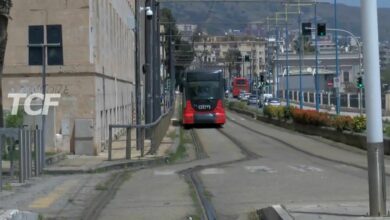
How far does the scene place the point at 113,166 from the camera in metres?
21.9

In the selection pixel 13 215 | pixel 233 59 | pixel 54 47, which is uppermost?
pixel 233 59

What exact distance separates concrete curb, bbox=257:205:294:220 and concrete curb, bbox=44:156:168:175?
33.9ft

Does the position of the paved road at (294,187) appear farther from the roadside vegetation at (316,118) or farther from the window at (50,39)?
the window at (50,39)

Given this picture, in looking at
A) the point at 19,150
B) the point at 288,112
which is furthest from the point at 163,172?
the point at 288,112

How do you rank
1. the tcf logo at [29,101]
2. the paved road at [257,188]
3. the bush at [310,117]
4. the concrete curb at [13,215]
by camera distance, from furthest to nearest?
the bush at [310,117]
the tcf logo at [29,101]
the paved road at [257,188]
the concrete curb at [13,215]

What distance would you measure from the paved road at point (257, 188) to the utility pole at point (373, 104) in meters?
0.53

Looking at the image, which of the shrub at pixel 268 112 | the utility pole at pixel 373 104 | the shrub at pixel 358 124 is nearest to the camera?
the utility pole at pixel 373 104

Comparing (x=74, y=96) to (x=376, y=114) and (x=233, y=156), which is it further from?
(x=376, y=114)

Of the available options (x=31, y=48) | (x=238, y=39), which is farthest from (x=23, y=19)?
(x=238, y=39)

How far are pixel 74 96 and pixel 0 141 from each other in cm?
1147

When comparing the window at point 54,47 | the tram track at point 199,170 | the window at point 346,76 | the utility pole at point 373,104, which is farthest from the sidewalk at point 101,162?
the window at point 346,76

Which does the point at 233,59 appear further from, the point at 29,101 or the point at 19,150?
the point at 19,150

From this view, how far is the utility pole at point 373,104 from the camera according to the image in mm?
8664

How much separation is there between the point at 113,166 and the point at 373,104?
1412cm
